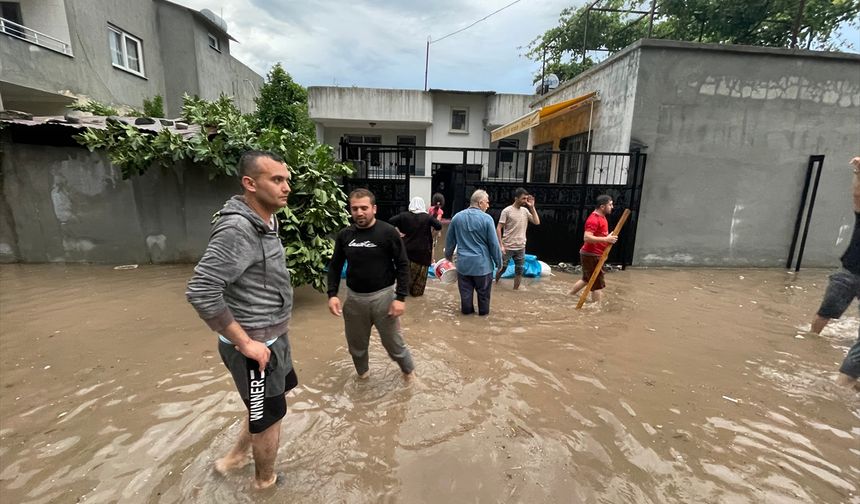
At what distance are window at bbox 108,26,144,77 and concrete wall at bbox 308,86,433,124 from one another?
6.78m

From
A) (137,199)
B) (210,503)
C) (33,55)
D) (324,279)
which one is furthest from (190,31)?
(210,503)

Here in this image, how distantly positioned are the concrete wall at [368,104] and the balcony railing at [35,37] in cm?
951

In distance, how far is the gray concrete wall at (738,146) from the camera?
24.8ft

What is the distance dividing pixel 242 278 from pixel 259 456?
101cm

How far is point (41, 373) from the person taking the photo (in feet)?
11.5

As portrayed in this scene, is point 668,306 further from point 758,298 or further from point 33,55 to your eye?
point 33,55

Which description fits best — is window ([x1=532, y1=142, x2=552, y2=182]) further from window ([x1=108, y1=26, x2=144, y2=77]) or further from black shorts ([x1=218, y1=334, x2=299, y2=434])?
window ([x1=108, y1=26, x2=144, y2=77])

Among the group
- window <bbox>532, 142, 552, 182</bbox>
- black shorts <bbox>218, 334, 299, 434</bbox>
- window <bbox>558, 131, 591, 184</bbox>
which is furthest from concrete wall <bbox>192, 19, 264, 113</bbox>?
black shorts <bbox>218, 334, 299, 434</bbox>

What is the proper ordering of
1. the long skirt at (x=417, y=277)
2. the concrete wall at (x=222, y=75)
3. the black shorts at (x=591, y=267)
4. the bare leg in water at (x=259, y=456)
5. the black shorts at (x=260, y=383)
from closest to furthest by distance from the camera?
the black shorts at (x=260, y=383) < the bare leg in water at (x=259, y=456) < the black shorts at (x=591, y=267) < the long skirt at (x=417, y=277) < the concrete wall at (x=222, y=75)

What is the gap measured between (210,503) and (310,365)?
167cm

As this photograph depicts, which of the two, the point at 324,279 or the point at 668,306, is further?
the point at 668,306

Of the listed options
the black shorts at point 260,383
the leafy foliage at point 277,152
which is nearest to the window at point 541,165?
the leafy foliage at point 277,152

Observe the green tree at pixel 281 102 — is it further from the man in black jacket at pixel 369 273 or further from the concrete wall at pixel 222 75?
the man in black jacket at pixel 369 273

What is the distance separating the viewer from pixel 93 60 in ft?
36.6
